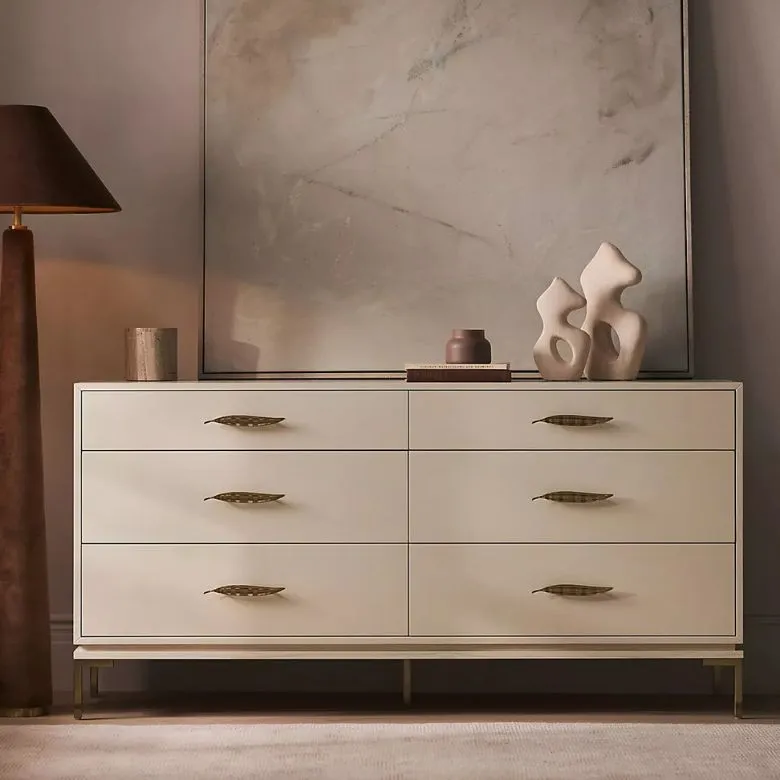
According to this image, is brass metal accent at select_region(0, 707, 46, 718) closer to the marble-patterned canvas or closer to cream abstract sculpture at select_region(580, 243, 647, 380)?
the marble-patterned canvas

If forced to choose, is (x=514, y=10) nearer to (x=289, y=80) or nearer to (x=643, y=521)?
(x=289, y=80)

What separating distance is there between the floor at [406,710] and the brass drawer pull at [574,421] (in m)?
0.71

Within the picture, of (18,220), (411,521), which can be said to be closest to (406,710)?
(411,521)

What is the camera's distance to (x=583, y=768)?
7.97 ft

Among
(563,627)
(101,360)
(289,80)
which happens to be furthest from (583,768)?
(289,80)

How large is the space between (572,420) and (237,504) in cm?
78

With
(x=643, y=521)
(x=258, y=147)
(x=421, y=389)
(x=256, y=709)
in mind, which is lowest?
(x=256, y=709)

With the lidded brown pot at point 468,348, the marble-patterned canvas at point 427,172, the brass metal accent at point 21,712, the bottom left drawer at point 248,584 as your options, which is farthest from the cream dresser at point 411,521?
the marble-patterned canvas at point 427,172

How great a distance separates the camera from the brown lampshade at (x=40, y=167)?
2.73m

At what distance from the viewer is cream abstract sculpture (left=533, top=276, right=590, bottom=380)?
2.90 meters

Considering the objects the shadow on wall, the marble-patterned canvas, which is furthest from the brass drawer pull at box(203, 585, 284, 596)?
the shadow on wall

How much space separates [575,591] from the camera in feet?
8.91

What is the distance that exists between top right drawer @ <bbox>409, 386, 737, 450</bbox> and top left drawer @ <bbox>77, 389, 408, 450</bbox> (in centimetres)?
8

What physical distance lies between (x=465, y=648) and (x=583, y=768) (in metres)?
0.42
